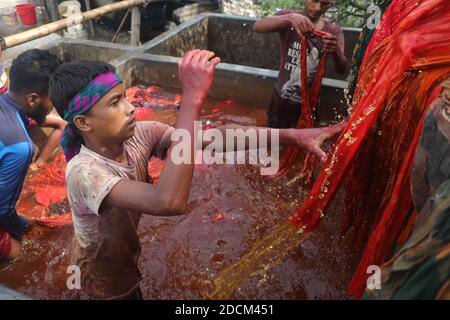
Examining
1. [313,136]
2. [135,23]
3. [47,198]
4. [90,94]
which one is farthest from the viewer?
[135,23]

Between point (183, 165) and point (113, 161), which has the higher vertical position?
point (183, 165)

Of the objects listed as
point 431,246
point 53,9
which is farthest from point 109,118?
point 53,9

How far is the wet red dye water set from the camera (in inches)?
108

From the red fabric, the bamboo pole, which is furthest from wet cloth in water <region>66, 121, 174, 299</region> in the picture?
the bamboo pole

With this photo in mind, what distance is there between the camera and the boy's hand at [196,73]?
1466 mm

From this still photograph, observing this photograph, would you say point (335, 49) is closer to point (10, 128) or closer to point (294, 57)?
point (294, 57)

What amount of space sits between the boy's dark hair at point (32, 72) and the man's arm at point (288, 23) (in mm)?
1772

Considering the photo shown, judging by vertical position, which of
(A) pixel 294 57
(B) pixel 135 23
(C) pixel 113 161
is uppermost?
(C) pixel 113 161

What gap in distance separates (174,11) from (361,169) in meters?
6.77

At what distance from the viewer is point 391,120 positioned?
185cm

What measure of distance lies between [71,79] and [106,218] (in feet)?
2.17

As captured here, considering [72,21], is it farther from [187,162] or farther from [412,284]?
[412,284]

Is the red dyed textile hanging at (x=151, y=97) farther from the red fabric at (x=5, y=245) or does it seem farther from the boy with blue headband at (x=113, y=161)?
the boy with blue headband at (x=113, y=161)

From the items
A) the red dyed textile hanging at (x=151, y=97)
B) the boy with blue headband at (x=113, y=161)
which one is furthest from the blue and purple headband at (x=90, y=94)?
the red dyed textile hanging at (x=151, y=97)
